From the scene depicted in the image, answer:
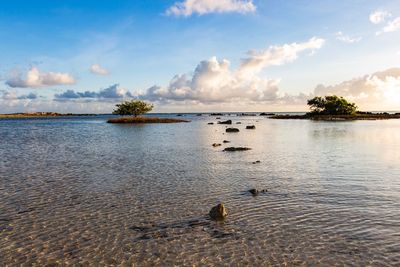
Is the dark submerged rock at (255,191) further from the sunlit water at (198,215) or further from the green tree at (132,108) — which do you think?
the green tree at (132,108)

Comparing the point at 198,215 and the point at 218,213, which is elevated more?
the point at 218,213

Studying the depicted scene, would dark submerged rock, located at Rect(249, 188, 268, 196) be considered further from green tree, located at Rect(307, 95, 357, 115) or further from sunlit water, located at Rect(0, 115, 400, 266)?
green tree, located at Rect(307, 95, 357, 115)

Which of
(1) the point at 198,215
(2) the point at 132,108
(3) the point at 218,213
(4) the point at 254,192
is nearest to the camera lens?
(3) the point at 218,213

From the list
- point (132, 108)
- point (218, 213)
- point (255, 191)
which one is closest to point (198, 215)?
point (218, 213)

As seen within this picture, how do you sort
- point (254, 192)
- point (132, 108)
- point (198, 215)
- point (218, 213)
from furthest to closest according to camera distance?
point (132, 108), point (254, 192), point (198, 215), point (218, 213)

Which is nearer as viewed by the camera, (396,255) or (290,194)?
(396,255)

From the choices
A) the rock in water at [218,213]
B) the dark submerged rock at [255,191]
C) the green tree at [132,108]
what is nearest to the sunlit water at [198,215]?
the rock in water at [218,213]

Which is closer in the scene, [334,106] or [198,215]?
[198,215]

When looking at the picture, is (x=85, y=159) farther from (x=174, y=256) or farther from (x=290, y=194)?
(x=174, y=256)

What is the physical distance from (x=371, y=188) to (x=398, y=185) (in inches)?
90.6

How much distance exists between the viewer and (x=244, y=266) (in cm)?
1140

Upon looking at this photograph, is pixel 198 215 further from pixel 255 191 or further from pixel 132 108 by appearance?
pixel 132 108

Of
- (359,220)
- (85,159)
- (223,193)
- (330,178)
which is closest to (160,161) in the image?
(85,159)

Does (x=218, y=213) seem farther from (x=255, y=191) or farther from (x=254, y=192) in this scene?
(x=255, y=191)
